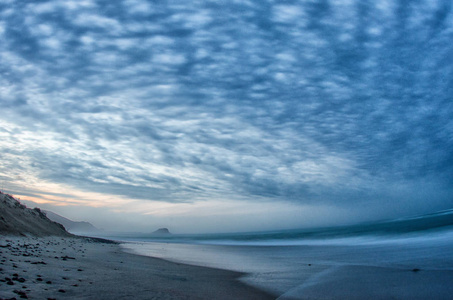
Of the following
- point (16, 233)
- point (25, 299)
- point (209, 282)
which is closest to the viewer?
point (25, 299)

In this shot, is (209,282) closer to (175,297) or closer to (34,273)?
(175,297)

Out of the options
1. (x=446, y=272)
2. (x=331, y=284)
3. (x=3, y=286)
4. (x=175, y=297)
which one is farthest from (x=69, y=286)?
(x=446, y=272)

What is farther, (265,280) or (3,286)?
(265,280)

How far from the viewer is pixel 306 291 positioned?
7379 millimetres

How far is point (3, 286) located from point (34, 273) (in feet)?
6.04

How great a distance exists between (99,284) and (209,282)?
355cm

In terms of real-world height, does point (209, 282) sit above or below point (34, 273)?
below

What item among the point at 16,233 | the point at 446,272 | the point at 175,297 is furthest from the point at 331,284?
the point at 16,233

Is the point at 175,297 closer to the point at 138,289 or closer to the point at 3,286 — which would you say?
the point at 138,289

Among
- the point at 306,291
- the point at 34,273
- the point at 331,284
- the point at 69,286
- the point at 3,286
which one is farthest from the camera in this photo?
the point at 331,284

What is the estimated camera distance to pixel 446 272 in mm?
8633

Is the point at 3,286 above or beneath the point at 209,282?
above

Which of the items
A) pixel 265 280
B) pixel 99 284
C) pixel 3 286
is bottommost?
pixel 265 280

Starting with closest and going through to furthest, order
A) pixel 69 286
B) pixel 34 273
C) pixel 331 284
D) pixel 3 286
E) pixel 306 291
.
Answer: pixel 3 286 → pixel 69 286 → pixel 34 273 → pixel 306 291 → pixel 331 284
